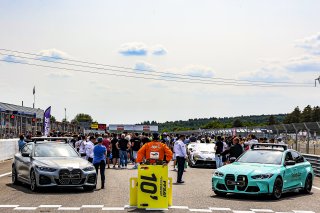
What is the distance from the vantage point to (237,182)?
47.2 ft

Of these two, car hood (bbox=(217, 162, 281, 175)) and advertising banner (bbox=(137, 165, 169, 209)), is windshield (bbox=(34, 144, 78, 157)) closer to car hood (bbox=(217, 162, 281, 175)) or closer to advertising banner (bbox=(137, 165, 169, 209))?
car hood (bbox=(217, 162, 281, 175))

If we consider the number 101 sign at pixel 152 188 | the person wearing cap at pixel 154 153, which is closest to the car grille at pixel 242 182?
the person wearing cap at pixel 154 153

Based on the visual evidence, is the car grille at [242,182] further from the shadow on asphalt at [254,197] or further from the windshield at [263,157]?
the windshield at [263,157]

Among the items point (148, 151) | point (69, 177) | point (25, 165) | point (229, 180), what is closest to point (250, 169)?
point (229, 180)

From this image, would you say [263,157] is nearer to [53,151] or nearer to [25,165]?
[53,151]

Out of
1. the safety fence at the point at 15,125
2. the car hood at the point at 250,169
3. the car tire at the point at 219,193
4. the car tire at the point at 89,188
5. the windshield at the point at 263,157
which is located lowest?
the car tire at the point at 219,193

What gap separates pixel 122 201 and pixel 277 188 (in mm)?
3816

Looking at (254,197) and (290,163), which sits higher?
(290,163)

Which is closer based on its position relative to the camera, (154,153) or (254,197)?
(154,153)

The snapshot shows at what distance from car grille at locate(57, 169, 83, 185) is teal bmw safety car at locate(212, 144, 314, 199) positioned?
11.3ft

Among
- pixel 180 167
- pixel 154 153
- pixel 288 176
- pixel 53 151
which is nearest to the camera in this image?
pixel 154 153

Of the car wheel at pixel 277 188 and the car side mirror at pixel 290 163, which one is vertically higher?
the car side mirror at pixel 290 163

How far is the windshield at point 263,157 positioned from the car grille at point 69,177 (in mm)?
4249

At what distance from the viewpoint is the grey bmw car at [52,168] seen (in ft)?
50.0
